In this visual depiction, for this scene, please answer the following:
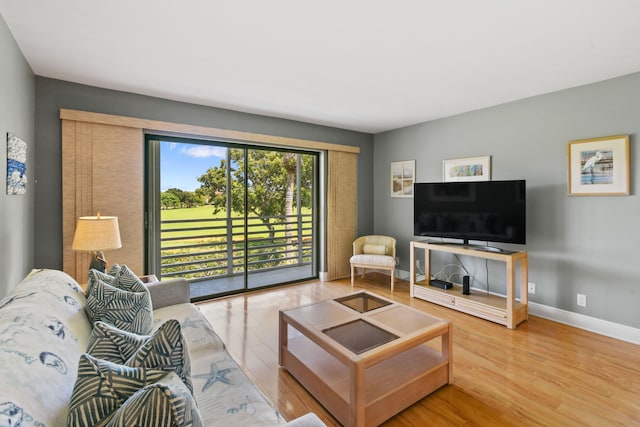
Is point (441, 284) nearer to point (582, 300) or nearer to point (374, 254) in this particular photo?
point (374, 254)

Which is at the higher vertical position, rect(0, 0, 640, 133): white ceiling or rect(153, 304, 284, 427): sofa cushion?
rect(0, 0, 640, 133): white ceiling

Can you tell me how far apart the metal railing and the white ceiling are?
161 centimetres

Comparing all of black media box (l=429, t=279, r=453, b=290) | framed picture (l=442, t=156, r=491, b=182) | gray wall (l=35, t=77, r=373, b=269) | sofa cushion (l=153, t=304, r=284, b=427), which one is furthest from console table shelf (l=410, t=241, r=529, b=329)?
gray wall (l=35, t=77, r=373, b=269)

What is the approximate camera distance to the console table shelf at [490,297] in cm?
307

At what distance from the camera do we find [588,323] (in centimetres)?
302

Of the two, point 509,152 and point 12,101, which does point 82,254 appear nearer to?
point 12,101

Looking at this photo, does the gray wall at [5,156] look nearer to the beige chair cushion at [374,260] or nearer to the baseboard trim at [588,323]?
the beige chair cushion at [374,260]

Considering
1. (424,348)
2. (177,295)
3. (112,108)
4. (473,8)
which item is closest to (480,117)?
(473,8)

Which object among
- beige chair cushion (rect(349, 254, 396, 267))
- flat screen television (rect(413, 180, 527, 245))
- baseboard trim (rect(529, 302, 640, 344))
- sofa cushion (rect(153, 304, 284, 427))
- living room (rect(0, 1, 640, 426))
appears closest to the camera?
sofa cushion (rect(153, 304, 284, 427))

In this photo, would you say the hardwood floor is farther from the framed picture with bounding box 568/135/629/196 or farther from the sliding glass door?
the framed picture with bounding box 568/135/629/196

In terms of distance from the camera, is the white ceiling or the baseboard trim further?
the baseboard trim

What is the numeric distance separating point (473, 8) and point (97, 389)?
8.00 feet

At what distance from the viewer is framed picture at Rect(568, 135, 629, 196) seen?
2.79 metres

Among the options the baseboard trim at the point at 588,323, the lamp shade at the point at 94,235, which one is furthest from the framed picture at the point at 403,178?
the lamp shade at the point at 94,235
